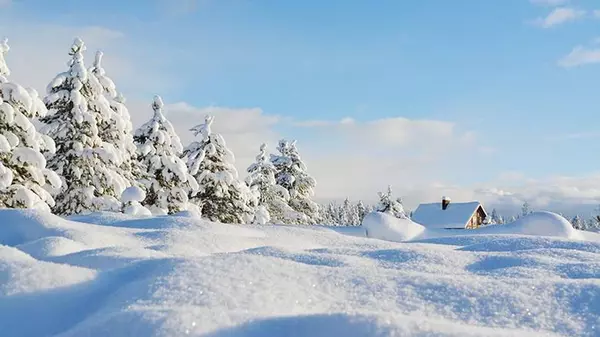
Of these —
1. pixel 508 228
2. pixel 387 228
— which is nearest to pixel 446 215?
pixel 508 228

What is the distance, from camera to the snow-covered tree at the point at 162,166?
72.9 feet

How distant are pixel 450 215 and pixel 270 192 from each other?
21268mm

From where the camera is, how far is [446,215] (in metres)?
47.8

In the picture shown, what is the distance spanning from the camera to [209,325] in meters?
1.82

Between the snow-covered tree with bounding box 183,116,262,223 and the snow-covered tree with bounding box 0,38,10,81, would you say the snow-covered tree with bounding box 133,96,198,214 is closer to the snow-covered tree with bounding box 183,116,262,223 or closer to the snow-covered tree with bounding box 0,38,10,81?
the snow-covered tree with bounding box 183,116,262,223

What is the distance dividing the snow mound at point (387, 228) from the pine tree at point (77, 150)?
13.0 m

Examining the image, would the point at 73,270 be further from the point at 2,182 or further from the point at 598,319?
the point at 2,182

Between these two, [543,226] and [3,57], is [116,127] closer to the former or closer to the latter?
[3,57]

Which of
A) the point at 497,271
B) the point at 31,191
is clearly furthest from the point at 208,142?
the point at 497,271

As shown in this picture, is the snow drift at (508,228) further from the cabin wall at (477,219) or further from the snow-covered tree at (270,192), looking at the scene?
the cabin wall at (477,219)

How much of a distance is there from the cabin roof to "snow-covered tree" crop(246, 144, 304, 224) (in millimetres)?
17545

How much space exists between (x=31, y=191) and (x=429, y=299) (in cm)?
1527

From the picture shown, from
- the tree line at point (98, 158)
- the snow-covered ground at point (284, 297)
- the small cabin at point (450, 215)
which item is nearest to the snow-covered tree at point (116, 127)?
the tree line at point (98, 158)

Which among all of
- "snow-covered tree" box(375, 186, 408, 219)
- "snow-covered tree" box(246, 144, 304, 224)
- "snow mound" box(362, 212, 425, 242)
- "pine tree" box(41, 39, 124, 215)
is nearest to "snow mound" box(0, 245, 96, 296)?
"snow mound" box(362, 212, 425, 242)
